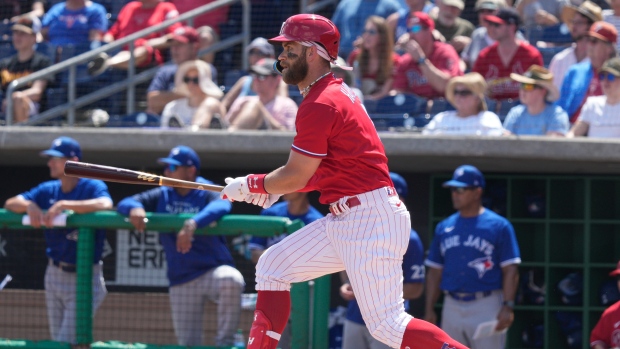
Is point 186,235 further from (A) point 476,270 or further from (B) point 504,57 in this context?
(B) point 504,57

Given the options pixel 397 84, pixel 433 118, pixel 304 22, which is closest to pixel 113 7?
pixel 397 84

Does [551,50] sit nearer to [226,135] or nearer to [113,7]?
[226,135]

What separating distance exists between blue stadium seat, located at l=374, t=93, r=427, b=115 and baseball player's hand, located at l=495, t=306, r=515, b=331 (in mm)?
1986

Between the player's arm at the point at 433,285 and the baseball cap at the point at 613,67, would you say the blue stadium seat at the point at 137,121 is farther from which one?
the baseball cap at the point at 613,67

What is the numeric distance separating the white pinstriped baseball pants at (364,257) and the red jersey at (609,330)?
2265 millimetres

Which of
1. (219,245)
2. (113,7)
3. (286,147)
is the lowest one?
(219,245)

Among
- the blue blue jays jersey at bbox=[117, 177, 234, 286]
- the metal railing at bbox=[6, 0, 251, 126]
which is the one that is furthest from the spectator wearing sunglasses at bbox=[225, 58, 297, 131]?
the blue blue jays jersey at bbox=[117, 177, 234, 286]

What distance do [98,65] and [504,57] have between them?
3.61 m

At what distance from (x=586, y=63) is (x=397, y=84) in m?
1.54

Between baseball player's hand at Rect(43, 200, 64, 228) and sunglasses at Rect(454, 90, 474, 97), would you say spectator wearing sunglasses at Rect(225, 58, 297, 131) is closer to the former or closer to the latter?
sunglasses at Rect(454, 90, 474, 97)

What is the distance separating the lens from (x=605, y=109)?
7062mm

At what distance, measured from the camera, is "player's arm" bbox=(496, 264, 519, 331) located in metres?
6.36

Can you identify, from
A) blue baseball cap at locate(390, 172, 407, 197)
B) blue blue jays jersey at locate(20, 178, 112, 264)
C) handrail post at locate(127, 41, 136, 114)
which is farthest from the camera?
handrail post at locate(127, 41, 136, 114)

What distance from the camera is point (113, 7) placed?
10391mm
